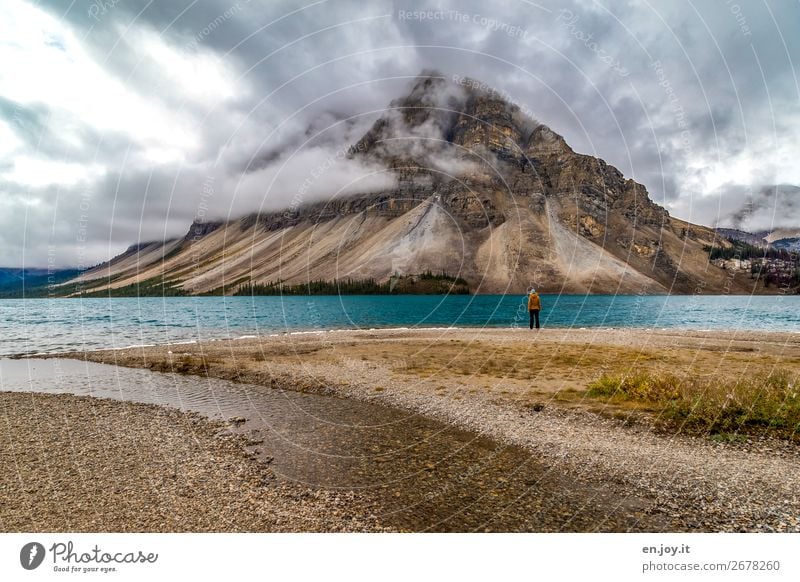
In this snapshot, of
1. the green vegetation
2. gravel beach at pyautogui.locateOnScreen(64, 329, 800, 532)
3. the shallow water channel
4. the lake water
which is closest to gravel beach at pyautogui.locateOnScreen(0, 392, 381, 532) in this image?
the shallow water channel

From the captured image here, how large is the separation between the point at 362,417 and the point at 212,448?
532cm

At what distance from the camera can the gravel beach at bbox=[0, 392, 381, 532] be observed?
7.74 meters

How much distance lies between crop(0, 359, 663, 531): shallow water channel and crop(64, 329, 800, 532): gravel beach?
81 centimetres

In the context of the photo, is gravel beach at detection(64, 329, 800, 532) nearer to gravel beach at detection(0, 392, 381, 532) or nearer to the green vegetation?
the green vegetation

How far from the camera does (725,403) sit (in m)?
13.1

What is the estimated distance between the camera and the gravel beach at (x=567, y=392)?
8.51 metres

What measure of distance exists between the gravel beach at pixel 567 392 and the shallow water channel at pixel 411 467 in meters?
0.81

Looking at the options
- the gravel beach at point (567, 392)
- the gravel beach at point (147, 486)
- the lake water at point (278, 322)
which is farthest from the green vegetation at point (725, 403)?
the lake water at point (278, 322)

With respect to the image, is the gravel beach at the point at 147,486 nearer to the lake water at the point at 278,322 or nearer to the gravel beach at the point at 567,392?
the gravel beach at the point at 567,392

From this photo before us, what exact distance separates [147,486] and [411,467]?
20.0 feet

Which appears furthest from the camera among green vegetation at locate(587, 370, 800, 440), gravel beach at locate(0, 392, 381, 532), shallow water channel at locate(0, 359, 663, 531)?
green vegetation at locate(587, 370, 800, 440)

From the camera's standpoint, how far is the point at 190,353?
3347 cm
